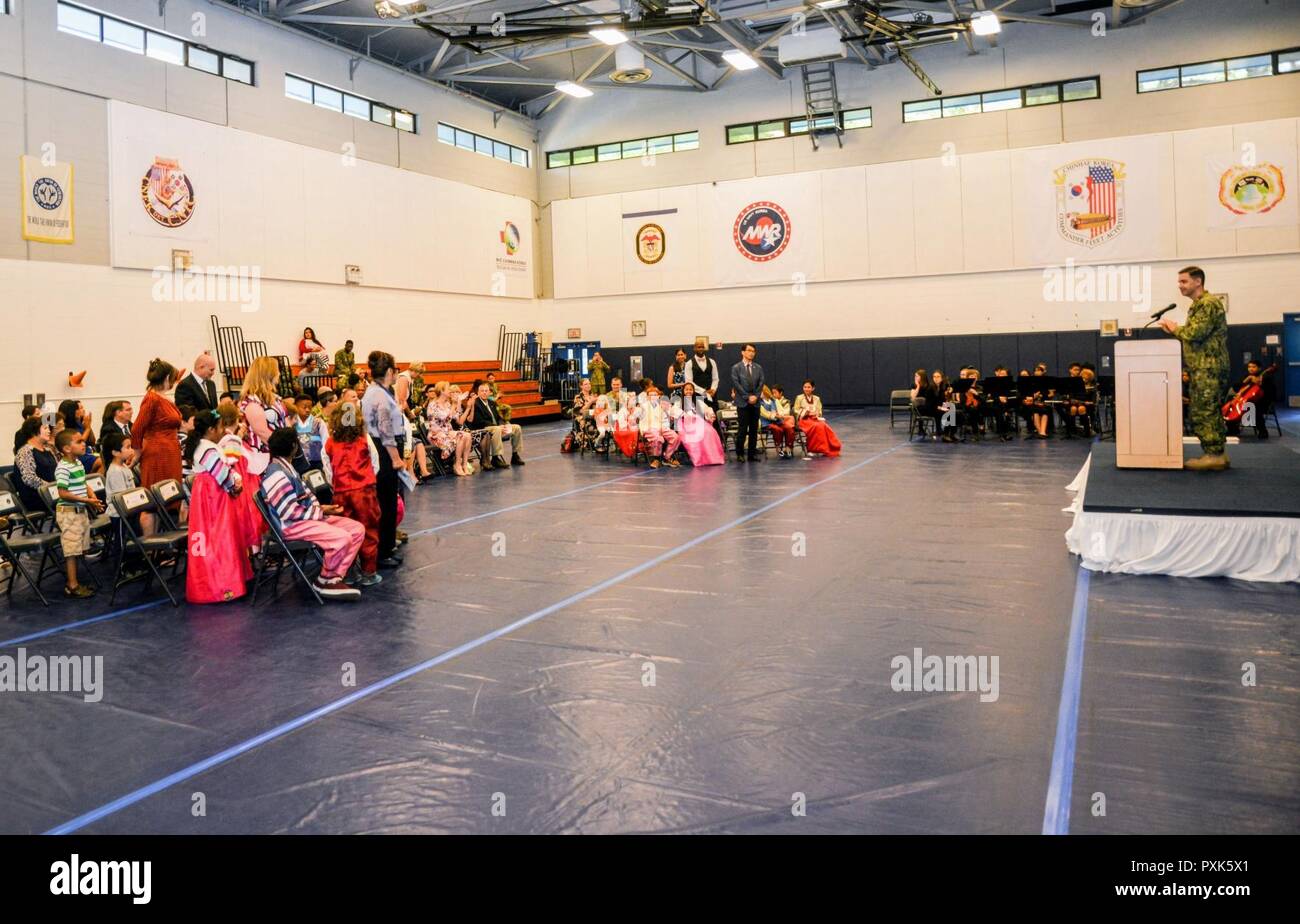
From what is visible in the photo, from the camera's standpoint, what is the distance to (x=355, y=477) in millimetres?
6215

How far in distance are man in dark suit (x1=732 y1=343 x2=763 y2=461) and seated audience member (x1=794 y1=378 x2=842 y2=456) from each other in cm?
79

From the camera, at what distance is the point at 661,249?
79.3ft

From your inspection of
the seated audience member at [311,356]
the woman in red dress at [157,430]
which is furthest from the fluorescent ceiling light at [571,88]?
the woman in red dress at [157,430]

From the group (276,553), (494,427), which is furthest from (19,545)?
(494,427)

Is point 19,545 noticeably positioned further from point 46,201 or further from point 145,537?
point 46,201

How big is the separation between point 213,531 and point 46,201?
10.8 m

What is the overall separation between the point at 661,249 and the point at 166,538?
19458 millimetres

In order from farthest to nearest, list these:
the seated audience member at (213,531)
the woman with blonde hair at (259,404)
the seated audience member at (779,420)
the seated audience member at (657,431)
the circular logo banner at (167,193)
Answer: the circular logo banner at (167,193)
the seated audience member at (779,420)
the seated audience member at (657,431)
the woman with blonde hair at (259,404)
the seated audience member at (213,531)

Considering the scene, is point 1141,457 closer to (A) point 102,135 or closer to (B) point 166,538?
(B) point 166,538

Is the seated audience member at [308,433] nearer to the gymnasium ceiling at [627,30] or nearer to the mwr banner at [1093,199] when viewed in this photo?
the gymnasium ceiling at [627,30]

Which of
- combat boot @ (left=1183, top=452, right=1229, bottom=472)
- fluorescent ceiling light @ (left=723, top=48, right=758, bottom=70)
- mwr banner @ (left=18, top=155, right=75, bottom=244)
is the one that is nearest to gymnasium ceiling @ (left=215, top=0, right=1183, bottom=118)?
fluorescent ceiling light @ (left=723, top=48, right=758, bottom=70)

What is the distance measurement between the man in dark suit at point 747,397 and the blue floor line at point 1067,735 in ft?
23.3

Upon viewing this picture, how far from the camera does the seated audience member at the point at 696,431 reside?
40.4 ft
